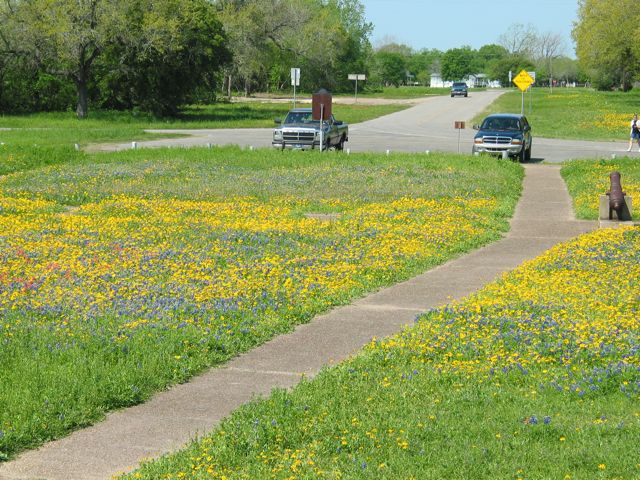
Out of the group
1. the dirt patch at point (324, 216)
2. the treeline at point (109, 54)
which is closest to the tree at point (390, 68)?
the treeline at point (109, 54)

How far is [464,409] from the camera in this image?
7.55 m

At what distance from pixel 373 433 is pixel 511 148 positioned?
2730 centimetres

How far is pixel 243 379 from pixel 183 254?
600 cm

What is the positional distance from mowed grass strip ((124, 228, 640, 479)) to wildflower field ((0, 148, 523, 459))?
4.79 ft

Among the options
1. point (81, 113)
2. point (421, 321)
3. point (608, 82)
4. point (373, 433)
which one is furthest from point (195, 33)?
point (608, 82)

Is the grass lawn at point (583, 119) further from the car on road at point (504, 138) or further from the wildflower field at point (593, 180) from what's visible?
the wildflower field at point (593, 180)

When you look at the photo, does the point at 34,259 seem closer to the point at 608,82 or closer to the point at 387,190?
the point at 387,190

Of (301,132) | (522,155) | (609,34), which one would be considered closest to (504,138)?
(522,155)

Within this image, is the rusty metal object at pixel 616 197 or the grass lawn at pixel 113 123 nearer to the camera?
the rusty metal object at pixel 616 197

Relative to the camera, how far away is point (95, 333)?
970 centimetres

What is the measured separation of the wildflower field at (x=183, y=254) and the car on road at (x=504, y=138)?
3.92 m

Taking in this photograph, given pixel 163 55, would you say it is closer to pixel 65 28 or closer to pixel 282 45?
pixel 65 28

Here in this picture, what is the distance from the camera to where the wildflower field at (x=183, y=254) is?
865 cm

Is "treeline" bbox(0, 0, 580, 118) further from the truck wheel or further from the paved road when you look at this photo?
the truck wheel
